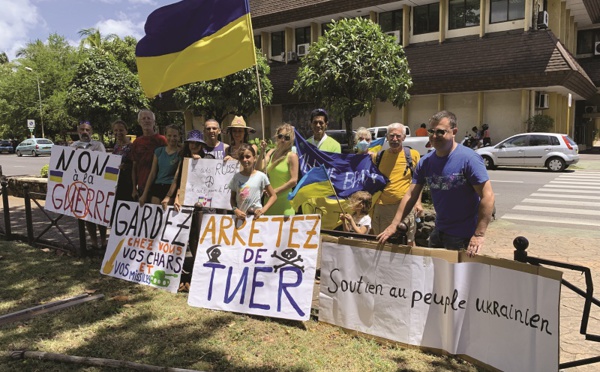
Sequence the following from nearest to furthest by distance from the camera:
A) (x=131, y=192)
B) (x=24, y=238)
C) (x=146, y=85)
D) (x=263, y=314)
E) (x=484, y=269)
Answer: (x=484, y=269) → (x=263, y=314) → (x=146, y=85) → (x=131, y=192) → (x=24, y=238)

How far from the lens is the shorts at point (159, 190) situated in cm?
561

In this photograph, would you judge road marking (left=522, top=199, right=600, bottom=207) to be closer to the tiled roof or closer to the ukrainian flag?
the ukrainian flag

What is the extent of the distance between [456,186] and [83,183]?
16.9 ft

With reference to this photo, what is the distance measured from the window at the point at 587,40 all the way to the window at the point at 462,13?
42.3ft

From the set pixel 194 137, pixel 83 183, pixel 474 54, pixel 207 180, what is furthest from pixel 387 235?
pixel 474 54

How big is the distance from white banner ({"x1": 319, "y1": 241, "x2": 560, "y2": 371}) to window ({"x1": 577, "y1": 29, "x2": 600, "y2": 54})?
36.3m

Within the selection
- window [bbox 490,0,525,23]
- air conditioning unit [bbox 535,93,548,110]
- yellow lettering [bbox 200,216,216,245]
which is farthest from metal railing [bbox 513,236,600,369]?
window [bbox 490,0,525,23]

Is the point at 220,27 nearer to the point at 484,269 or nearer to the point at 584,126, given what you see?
the point at 484,269

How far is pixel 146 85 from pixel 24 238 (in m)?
3.85

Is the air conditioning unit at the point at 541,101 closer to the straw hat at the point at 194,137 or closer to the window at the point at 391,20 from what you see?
the window at the point at 391,20

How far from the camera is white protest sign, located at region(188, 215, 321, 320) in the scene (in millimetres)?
4246

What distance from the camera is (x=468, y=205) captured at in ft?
12.2

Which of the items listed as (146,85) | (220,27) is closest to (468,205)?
Result: (220,27)

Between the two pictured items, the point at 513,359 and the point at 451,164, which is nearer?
the point at 513,359
